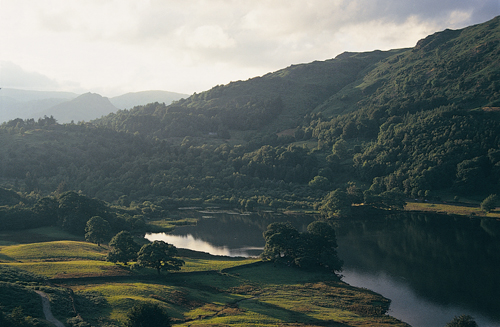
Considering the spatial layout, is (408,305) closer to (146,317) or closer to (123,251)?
(146,317)

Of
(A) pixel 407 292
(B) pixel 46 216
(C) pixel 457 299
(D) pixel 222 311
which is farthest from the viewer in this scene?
(B) pixel 46 216

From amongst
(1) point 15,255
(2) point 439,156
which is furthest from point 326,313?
(2) point 439,156

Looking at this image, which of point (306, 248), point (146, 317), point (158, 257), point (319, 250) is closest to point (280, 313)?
point (146, 317)

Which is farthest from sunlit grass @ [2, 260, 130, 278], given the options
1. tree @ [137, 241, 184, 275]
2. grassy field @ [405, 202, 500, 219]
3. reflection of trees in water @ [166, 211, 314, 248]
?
grassy field @ [405, 202, 500, 219]

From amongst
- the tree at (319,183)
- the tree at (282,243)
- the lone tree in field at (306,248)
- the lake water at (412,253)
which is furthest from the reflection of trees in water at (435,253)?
the tree at (319,183)

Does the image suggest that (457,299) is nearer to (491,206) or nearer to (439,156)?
(491,206)

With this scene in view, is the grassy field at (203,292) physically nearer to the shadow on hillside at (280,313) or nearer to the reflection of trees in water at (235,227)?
the shadow on hillside at (280,313)
